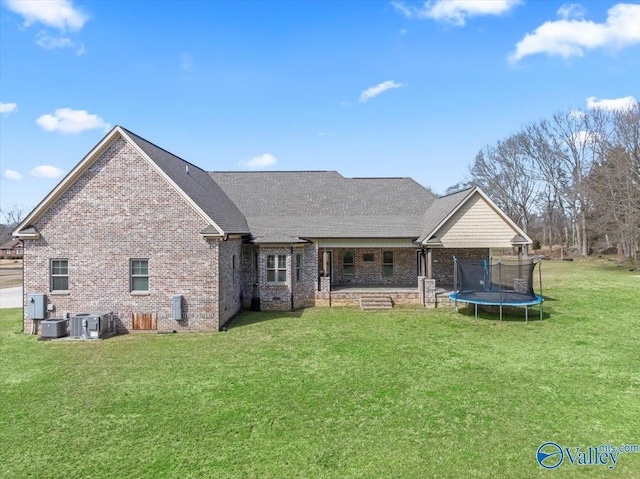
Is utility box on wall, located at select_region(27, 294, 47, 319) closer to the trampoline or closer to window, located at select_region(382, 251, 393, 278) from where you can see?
window, located at select_region(382, 251, 393, 278)

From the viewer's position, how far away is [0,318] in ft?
52.5

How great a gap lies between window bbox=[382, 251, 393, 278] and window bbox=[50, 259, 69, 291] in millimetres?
14850

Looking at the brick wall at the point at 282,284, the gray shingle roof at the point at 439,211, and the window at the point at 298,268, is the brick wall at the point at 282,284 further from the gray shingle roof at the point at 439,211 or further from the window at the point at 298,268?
the gray shingle roof at the point at 439,211

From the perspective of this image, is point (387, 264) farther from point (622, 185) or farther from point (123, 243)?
point (622, 185)

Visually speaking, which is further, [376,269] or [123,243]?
[376,269]

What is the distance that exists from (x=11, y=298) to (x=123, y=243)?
14.7 m

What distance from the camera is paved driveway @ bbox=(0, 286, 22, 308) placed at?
19.4 m

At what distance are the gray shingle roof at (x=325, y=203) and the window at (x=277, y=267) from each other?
1.31 metres

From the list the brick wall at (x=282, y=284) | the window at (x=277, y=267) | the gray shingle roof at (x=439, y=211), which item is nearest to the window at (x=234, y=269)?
the brick wall at (x=282, y=284)

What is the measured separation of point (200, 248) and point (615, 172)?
3906 centimetres

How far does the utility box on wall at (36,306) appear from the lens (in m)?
13.1

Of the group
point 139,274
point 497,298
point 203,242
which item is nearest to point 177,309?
point 139,274

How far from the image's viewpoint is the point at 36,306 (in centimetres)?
1313

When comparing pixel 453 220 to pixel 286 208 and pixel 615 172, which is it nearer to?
pixel 286 208
